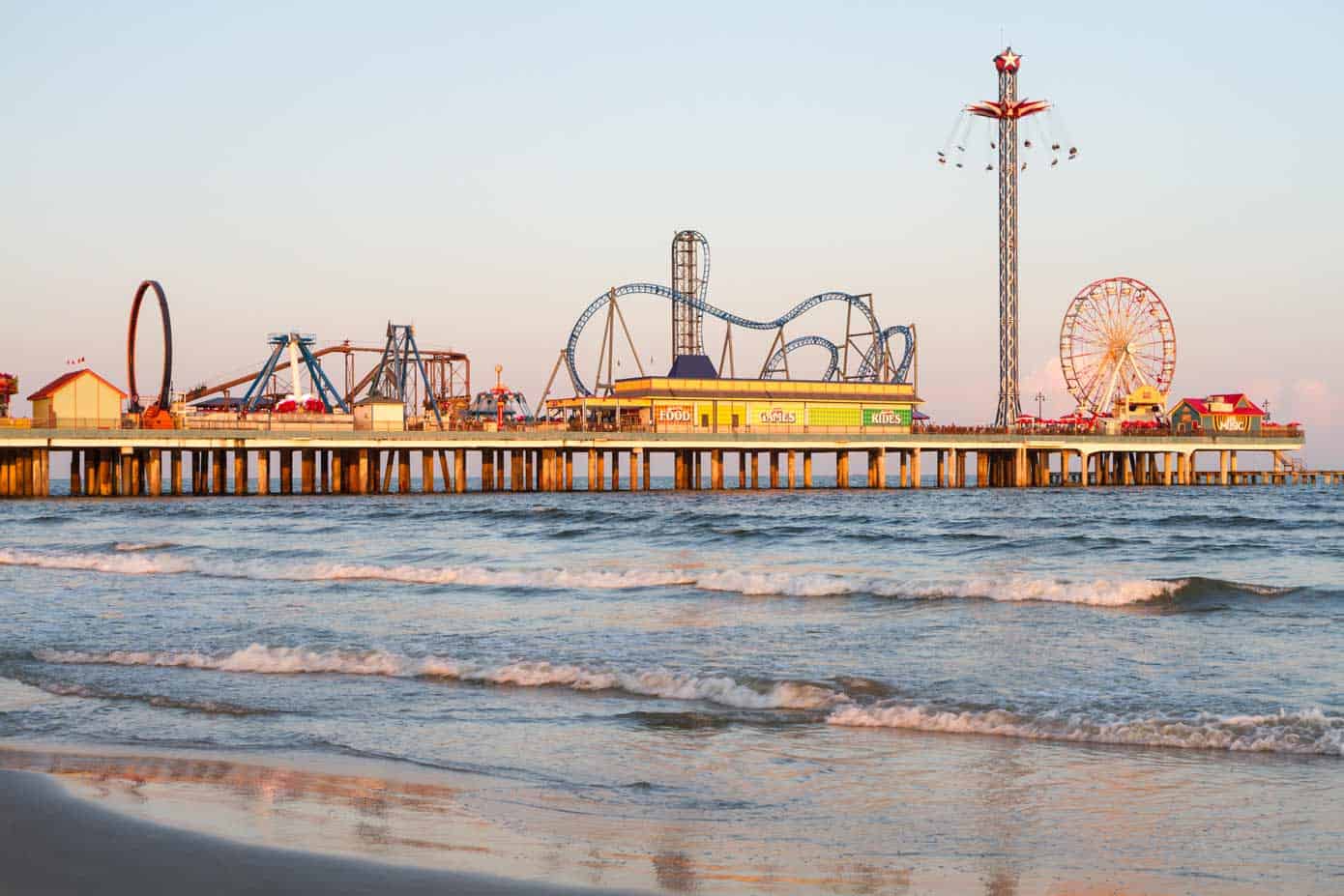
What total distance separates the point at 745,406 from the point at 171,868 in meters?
63.1

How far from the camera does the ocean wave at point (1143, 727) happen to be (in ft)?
29.9

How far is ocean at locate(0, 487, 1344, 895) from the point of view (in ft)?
21.8

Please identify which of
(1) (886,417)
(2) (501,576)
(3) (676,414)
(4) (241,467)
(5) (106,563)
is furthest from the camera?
(1) (886,417)

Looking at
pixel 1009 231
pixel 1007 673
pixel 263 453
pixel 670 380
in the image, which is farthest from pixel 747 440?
pixel 1007 673

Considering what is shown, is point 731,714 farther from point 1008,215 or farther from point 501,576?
point 1008,215

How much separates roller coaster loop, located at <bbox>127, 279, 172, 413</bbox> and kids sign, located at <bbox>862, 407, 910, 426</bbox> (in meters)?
34.8

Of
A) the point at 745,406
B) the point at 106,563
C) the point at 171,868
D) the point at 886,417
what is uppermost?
the point at 745,406

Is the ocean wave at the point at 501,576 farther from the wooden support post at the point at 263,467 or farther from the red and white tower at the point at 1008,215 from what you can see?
the red and white tower at the point at 1008,215

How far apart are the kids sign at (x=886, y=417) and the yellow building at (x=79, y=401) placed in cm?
3680

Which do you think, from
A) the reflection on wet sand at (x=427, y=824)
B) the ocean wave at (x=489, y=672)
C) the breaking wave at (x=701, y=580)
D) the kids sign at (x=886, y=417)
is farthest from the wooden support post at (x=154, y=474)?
the reflection on wet sand at (x=427, y=824)

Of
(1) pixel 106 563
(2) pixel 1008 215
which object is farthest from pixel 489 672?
(2) pixel 1008 215

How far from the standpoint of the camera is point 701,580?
2186 cm

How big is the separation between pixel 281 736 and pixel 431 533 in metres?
25.1

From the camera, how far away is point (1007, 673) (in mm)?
12086
